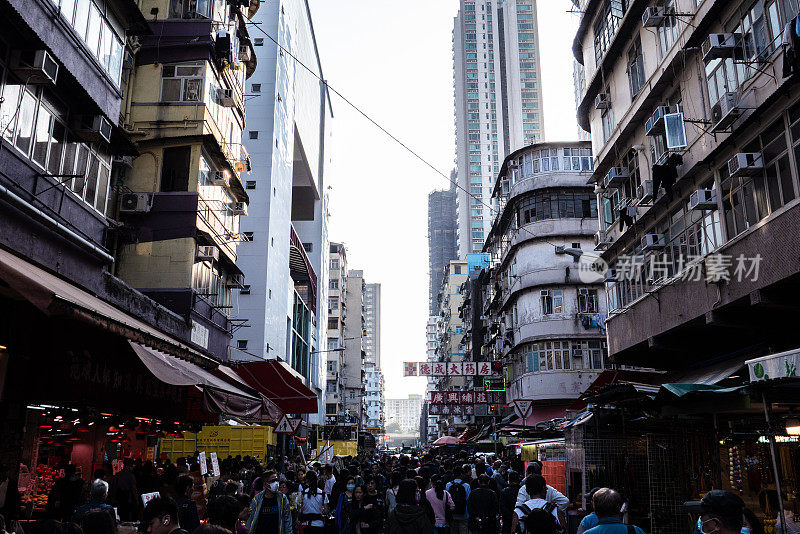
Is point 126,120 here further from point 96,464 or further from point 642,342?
point 642,342

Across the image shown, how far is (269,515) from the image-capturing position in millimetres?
9062

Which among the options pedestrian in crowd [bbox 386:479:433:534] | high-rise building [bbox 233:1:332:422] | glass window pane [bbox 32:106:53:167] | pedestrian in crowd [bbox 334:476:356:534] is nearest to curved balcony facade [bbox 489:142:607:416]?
high-rise building [bbox 233:1:332:422]

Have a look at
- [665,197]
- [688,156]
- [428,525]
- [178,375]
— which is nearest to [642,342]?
[665,197]

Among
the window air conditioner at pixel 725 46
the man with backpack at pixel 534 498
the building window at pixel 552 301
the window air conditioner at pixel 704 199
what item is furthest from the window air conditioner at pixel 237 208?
the man with backpack at pixel 534 498

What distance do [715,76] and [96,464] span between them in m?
18.0

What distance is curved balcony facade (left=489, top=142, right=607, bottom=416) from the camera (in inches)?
1415

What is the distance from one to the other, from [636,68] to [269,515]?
17.4 meters

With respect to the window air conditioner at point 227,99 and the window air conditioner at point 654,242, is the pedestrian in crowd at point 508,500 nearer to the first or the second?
the window air conditioner at point 654,242

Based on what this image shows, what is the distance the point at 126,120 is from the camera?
68.6ft

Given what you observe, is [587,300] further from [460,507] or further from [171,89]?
[460,507]

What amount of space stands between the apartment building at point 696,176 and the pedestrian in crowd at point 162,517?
1070 cm

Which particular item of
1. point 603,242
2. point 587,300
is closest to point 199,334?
point 603,242

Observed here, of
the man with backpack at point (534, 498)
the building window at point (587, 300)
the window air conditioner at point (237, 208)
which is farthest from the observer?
the building window at point (587, 300)

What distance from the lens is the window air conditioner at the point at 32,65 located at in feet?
35.4
